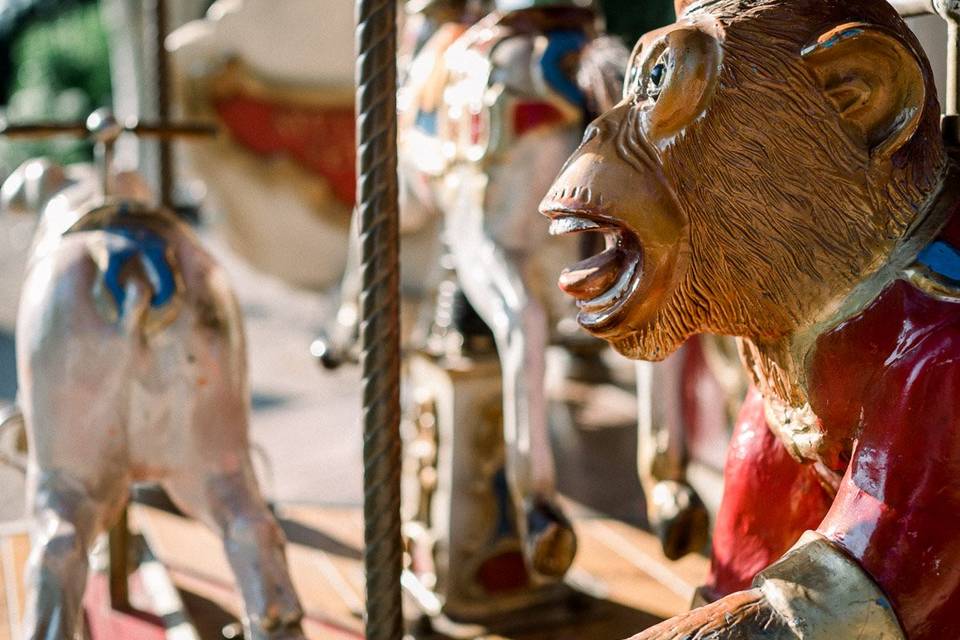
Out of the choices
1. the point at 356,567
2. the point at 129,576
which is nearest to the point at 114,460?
the point at 129,576

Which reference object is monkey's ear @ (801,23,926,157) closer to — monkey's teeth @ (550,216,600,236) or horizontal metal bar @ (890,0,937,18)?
monkey's teeth @ (550,216,600,236)

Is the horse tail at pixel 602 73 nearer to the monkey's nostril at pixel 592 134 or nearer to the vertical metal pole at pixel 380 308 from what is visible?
the vertical metal pole at pixel 380 308

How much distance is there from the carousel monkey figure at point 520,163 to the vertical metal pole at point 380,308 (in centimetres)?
50

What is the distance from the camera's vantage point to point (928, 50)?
940 mm

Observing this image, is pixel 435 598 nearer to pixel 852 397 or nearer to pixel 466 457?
pixel 466 457

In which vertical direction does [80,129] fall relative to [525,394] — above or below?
above

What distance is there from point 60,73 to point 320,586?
24.5ft

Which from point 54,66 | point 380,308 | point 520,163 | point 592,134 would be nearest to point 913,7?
point 592,134

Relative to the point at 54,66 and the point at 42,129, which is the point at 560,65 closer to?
the point at 42,129

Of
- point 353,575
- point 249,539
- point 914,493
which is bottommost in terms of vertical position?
point 353,575

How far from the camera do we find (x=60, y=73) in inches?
319

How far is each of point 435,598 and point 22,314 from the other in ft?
2.60

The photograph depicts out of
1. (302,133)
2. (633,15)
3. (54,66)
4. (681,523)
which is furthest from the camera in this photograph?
(54,66)

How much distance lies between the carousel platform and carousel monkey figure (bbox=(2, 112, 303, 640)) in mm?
400
